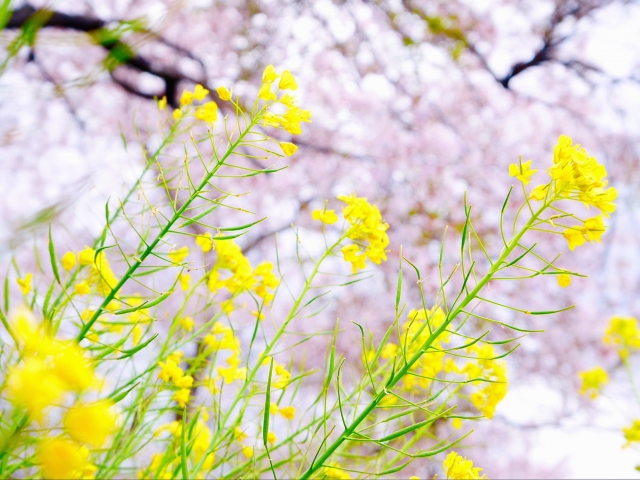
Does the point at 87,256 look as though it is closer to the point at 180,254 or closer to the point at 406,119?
the point at 180,254

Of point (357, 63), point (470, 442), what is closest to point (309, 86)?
point (357, 63)

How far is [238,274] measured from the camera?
58cm

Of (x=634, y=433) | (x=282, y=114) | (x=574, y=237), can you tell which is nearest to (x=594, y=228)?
(x=574, y=237)

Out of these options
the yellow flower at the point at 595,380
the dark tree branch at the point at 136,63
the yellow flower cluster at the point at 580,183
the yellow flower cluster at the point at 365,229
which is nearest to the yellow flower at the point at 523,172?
the yellow flower cluster at the point at 580,183

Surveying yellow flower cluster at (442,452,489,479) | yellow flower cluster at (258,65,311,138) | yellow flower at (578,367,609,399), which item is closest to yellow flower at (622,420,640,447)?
yellow flower at (578,367,609,399)

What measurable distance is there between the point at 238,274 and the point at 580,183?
0.38 metres

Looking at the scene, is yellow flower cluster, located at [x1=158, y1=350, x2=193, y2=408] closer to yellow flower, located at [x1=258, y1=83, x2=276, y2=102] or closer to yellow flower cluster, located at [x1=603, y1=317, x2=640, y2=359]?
yellow flower, located at [x1=258, y1=83, x2=276, y2=102]

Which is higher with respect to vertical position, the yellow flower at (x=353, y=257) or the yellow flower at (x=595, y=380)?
the yellow flower at (x=595, y=380)

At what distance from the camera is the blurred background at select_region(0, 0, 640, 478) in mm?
2312

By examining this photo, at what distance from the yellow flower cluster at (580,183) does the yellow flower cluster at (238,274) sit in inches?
12.6

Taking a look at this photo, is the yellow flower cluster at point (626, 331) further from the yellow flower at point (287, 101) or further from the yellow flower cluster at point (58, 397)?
the yellow flower cluster at point (58, 397)

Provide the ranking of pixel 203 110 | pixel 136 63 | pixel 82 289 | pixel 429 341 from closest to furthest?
1. pixel 429 341
2. pixel 82 289
3. pixel 203 110
4. pixel 136 63

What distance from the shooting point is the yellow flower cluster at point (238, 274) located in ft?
1.86

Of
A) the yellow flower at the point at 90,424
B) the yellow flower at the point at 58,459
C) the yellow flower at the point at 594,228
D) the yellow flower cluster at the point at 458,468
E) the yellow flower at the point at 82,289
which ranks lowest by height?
the yellow flower at the point at 58,459
